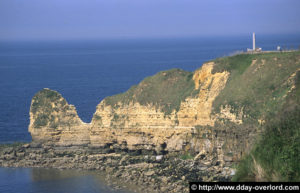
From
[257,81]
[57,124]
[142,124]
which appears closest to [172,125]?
[142,124]

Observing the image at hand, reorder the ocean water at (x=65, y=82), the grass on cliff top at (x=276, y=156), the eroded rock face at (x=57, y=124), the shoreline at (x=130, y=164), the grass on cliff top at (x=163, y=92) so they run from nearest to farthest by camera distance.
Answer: the grass on cliff top at (x=276, y=156), the shoreline at (x=130, y=164), the grass on cliff top at (x=163, y=92), the eroded rock face at (x=57, y=124), the ocean water at (x=65, y=82)

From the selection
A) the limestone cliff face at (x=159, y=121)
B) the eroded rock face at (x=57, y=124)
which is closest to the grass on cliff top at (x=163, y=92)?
the limestone cliff face at (x=159, y=121)

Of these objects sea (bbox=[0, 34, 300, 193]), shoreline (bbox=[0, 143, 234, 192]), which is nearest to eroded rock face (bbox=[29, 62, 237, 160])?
shoreline (bbox=[0, 143, 234, 192])

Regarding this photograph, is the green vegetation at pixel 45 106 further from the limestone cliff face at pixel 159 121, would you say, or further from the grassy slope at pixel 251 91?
the grassy slope at pixel 251 91

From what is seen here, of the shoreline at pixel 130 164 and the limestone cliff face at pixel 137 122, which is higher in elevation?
the limestone cliff face at pixel 137 122

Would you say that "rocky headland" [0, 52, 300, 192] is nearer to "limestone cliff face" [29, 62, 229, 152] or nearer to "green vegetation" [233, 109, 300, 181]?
"limestone cliff face" [29, 62, 229, 152]

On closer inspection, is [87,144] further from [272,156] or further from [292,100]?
[272,156]

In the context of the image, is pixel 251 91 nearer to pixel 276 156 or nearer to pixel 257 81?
pixel 257 81
